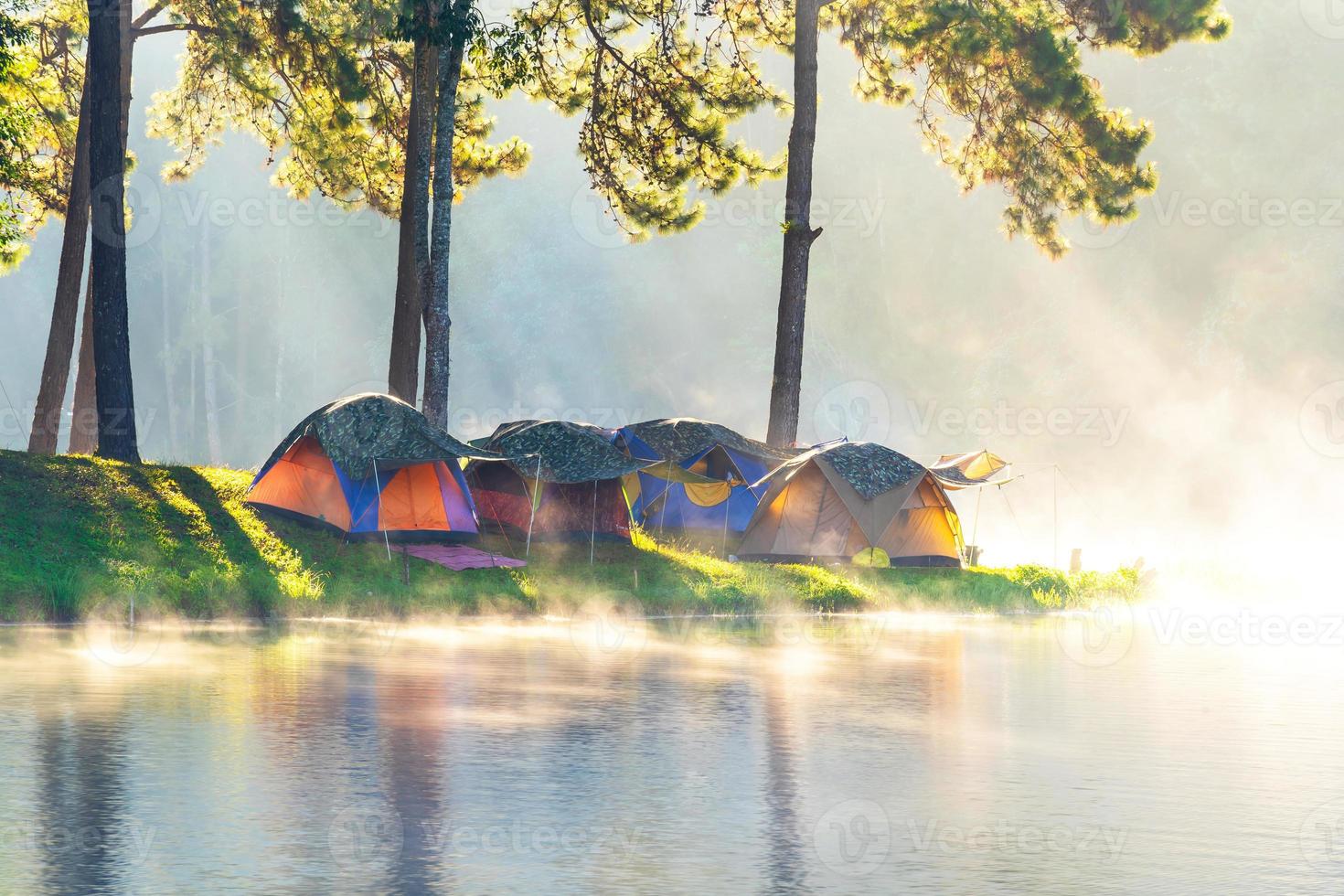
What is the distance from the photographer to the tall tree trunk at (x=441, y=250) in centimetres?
3056

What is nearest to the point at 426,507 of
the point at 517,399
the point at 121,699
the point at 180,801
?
the point at 121,699

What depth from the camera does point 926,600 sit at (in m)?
29.1

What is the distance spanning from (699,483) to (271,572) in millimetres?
10828

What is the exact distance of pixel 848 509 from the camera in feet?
104
